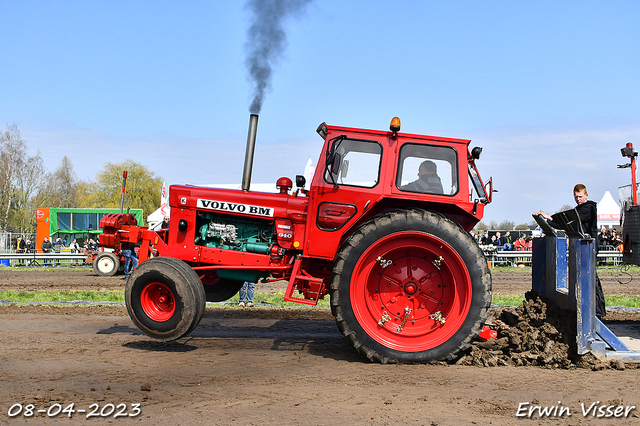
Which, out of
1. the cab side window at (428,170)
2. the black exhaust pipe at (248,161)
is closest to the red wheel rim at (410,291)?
the cab side window at (428,170)

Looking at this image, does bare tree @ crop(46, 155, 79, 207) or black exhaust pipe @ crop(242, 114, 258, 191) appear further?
bare tree @ crop(46, 155, 79, 207)

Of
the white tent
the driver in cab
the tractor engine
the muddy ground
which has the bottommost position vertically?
the muddy ground

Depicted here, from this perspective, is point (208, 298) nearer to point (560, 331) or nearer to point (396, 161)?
point (396, 161)

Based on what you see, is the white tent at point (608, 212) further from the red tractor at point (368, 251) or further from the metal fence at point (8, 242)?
the metal fence at point (8, 242)

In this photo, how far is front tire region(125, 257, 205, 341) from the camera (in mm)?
5574

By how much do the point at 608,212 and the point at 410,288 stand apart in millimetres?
27838

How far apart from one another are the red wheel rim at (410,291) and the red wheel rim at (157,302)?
6.66 feet

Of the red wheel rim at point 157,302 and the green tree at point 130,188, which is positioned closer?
the red wheel rim at point 157,302

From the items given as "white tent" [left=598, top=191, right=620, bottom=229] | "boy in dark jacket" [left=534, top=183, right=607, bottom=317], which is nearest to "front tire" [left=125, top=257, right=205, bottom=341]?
"boy in dark jacket" [left=534, top=183, right=607, bottom=317]

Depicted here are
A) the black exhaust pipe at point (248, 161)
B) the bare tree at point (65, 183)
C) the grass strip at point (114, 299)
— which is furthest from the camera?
the bare tree at point (65, 183)

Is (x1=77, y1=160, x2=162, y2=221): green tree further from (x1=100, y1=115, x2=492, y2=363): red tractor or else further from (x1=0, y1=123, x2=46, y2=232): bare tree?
(x1=100, y1=115, x2=492, y2=363): red tractor

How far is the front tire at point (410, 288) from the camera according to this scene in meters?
5.17

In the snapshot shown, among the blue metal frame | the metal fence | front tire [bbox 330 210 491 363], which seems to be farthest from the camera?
the metal fence

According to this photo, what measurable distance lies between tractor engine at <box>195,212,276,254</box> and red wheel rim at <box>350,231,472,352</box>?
1.44 metres
